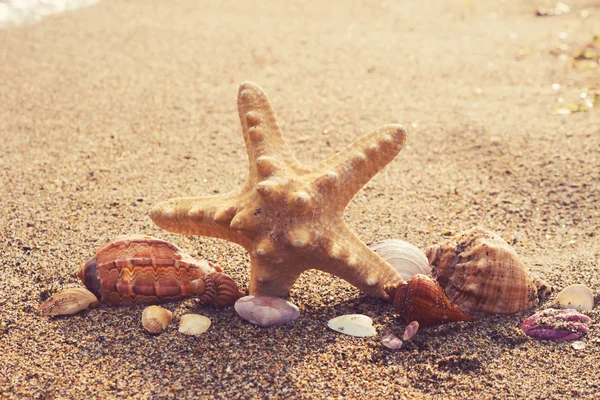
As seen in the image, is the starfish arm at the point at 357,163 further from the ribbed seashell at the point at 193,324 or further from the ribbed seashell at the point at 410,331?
the ribbed seashell at the point at 193,324

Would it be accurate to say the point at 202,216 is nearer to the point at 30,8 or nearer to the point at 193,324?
the point at 193,324

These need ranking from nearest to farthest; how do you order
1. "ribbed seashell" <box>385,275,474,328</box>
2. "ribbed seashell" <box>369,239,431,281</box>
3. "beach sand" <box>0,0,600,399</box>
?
1. "beach sand" <box>0,0,600,399</box>
2. "ribbed seashell" <box>385,275,474,328</box>
3. "ribbed seashell" <box>369,239,431,281</box>

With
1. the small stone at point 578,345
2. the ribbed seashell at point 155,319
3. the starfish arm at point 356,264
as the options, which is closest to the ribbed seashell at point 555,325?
the small stone at point 578,345

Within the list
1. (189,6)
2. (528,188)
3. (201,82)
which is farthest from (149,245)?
→ (189,6)

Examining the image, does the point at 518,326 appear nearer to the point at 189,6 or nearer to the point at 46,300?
the point at 46,300

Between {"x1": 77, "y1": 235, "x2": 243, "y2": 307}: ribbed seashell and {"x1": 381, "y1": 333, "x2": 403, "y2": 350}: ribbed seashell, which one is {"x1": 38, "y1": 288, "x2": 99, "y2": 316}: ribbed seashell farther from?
{"x1": 381, "y1": 333, "x2": 403, "y2": 350}: ribbed seashell

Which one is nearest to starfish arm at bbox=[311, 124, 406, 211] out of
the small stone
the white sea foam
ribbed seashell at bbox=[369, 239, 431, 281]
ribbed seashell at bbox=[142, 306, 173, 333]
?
ribbed seashell at bbox=[369, 239, 431, 281]

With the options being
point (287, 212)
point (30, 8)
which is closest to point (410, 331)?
point (287, 212)
